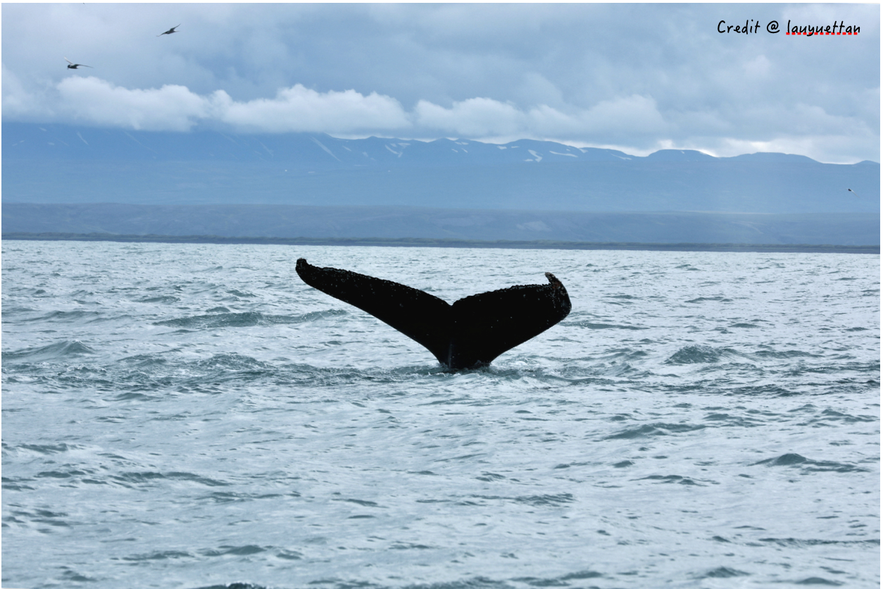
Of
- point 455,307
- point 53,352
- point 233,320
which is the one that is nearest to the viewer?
point 455,307

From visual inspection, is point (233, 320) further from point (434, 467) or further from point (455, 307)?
point (434, 467)

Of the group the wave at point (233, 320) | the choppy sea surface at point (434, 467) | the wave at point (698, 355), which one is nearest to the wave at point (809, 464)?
the choppy sea surface at point (434, 467)

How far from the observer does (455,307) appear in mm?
10086

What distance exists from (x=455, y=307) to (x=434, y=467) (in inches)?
136

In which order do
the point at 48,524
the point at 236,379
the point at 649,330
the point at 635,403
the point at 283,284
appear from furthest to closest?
the point at 283,284, the point at 649,330, the point at 236,379, the point at 635,403, the point at 48,524

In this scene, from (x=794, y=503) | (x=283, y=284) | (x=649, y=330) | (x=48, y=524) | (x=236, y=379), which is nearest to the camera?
(x=48, y=524)

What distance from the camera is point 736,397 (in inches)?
383

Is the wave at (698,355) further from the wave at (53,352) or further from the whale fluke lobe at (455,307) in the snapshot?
the wave at (53,352)

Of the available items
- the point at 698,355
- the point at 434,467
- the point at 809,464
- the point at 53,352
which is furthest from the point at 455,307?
the point at 53,352

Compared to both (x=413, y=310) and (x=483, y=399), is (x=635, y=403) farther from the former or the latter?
(x=413, y=310)

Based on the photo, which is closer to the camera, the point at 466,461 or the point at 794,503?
the point at 794,503

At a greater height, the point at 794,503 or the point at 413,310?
the point at 413,310

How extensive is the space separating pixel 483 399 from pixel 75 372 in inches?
197

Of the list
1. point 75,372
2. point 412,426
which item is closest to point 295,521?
point 412,426
